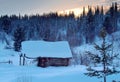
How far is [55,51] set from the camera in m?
54.2

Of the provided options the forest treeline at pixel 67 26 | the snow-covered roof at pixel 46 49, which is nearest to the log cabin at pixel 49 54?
the snow-covered roof at pixel 46 49

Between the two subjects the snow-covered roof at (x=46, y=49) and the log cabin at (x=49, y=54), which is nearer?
the log cabin at (x=49, y=54)

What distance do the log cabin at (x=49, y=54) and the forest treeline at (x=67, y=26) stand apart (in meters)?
28.8

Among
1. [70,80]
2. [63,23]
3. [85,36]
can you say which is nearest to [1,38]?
[85,36]

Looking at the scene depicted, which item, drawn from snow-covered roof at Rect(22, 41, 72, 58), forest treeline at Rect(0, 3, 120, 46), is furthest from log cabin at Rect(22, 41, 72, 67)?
forest treeline at Rect(0, 3, 120, 46)

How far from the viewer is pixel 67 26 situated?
143 m

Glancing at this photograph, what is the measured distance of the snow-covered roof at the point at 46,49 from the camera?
53.1m

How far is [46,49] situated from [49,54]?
164cm

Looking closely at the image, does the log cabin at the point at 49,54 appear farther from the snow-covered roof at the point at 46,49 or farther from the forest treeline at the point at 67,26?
the forest treeline at the point at 67,26

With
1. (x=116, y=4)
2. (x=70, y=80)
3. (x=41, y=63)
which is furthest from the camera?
(x=116, y=4)

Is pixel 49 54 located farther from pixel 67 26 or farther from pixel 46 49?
pixel 67 26

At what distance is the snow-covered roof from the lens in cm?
5306

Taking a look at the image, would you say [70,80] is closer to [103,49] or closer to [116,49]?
[103,49]

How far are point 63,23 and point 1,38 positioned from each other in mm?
38898
